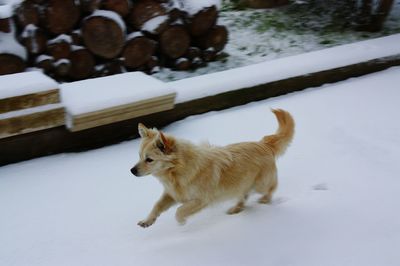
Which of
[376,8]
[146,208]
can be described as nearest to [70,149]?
[146,208]

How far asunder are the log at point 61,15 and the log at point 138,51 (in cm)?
66

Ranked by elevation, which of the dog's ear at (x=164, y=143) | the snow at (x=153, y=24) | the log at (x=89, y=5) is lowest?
the snow at (x=153, y=24)

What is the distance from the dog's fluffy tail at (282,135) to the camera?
2.83 m

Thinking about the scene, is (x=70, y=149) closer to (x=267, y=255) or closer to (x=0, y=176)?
(x=0, y=176)

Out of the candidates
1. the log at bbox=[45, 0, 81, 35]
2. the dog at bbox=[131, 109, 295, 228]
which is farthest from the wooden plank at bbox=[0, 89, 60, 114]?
the log at bbox=[45, 0, 81, 35]

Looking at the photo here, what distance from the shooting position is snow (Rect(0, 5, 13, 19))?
3.94 metres

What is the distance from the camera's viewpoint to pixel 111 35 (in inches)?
178

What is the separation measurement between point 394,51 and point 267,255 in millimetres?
3902

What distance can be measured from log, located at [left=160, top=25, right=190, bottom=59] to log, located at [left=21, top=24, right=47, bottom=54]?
137 cm

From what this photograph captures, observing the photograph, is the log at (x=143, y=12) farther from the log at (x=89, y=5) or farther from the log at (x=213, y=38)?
the log at (x=213, y=38)

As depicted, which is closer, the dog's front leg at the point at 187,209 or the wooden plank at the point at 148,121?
the dog's front leg at the point at 187,209

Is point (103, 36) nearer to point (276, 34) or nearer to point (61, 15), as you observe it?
point (61, 15)

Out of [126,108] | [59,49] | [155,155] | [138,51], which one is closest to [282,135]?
[155,155]

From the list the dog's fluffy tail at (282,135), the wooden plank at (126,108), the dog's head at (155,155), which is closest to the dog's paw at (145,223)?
the dog's head at (155,155)
